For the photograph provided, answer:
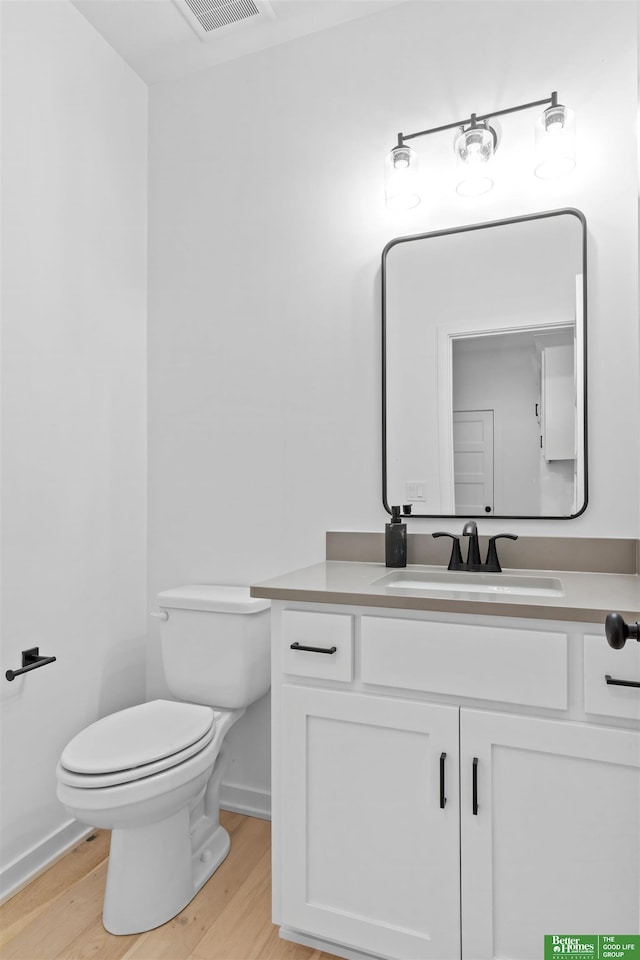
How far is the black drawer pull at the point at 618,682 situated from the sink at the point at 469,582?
13.0 inches

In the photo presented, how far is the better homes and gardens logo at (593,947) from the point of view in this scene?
1090 millimetres

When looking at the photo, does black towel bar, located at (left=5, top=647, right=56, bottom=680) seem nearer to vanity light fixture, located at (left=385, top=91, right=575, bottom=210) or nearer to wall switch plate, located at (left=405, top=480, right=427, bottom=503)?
wall switch plate, located at (left=405, top=480, right=427, bottom=503)

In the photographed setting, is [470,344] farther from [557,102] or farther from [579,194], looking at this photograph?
[557,102]

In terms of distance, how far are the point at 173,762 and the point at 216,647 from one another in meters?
0.40

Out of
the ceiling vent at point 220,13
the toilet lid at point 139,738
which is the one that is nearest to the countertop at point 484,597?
the toilet lid at point 139,738

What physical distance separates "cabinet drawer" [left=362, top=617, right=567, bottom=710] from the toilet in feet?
1.92

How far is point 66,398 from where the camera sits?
184 centimetres

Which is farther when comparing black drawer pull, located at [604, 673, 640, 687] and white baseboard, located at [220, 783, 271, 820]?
white baseboard, located at [220, 783, 271, 820]

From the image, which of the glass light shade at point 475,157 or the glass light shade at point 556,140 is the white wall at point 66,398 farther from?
the glass light shade at point 556,140

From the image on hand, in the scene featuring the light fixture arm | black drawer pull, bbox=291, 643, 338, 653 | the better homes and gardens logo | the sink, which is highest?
the light fixture arm

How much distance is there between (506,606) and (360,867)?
0.69 metres

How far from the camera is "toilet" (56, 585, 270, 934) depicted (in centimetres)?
138

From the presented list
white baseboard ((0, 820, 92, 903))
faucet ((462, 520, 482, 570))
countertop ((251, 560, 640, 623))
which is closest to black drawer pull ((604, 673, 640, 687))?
countertop ((251, 560, 640, 623))

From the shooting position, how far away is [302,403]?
6.38 ft
